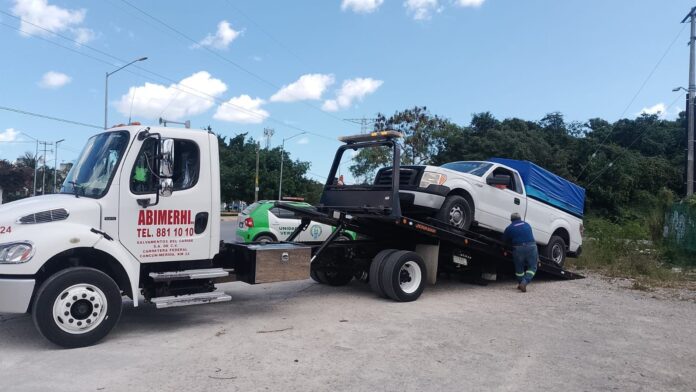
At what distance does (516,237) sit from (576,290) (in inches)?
73.5

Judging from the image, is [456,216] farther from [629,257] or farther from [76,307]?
[629,257]

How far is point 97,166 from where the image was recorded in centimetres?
655

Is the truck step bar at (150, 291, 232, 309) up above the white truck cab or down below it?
below

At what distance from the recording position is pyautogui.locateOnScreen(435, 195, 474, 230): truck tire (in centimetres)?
946

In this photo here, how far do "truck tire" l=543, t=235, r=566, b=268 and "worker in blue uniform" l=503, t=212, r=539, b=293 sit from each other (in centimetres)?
176

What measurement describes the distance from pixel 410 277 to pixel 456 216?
143cm

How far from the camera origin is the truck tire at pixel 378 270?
8.98 m

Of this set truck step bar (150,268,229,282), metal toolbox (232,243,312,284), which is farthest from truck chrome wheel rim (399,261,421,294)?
truck step bar (150,268,229,282)

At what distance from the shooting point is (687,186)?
78.1ft

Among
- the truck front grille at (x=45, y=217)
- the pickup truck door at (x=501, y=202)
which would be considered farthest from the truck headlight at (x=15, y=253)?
the pickup truck door at (x=501, y=202)

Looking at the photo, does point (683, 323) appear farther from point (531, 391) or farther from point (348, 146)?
point (348, 146)

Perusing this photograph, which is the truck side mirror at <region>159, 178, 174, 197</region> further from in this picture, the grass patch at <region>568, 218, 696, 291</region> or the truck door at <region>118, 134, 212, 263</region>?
the grass patch at <region>568, 218, 696, 291</region>

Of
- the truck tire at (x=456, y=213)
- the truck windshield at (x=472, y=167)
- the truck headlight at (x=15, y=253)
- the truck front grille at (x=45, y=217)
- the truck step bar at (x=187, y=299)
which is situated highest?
the truck windshield at (x=472, y=167)

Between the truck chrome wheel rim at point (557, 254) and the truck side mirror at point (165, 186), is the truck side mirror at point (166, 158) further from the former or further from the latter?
the truck chrome wheel rim at point (557, 254)
